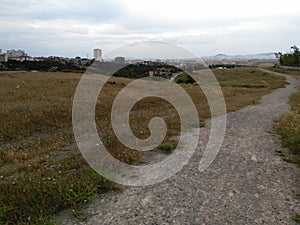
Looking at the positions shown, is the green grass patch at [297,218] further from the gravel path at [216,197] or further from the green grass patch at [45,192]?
the green grass patch at [45,192]

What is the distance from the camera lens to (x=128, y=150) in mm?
6375

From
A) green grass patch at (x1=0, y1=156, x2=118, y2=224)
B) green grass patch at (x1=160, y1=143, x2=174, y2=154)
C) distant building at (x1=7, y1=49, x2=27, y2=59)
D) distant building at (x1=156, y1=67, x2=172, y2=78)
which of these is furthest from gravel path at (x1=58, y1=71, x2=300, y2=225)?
distant building at (x1=7, y1=49, x2=27, y2=59)

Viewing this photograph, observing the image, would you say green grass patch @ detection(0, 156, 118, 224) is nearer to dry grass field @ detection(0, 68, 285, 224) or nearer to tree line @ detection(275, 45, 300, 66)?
dry grass field @ detection(0, 68, 285, 224)

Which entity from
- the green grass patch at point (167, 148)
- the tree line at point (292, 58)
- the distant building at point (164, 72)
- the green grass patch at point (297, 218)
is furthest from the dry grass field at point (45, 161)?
the tree line at point (292, 58)

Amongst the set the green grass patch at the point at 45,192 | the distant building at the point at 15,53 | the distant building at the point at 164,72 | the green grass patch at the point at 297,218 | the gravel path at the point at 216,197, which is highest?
the distant building at the point at 15,53

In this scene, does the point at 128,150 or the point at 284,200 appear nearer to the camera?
the point at 284,200

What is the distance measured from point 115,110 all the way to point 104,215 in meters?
9.94

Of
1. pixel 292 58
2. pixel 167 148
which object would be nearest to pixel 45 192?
pixel 167 148

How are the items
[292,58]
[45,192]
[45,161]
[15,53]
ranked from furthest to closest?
[15,53], [292,58], [45,161], [45,192]

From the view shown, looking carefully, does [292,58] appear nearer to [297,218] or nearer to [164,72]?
[164,72]

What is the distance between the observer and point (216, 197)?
424cm

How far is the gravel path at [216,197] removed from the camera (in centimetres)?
369

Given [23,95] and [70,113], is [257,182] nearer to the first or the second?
[70,113]

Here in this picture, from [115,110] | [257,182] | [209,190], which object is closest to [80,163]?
[209,190]
